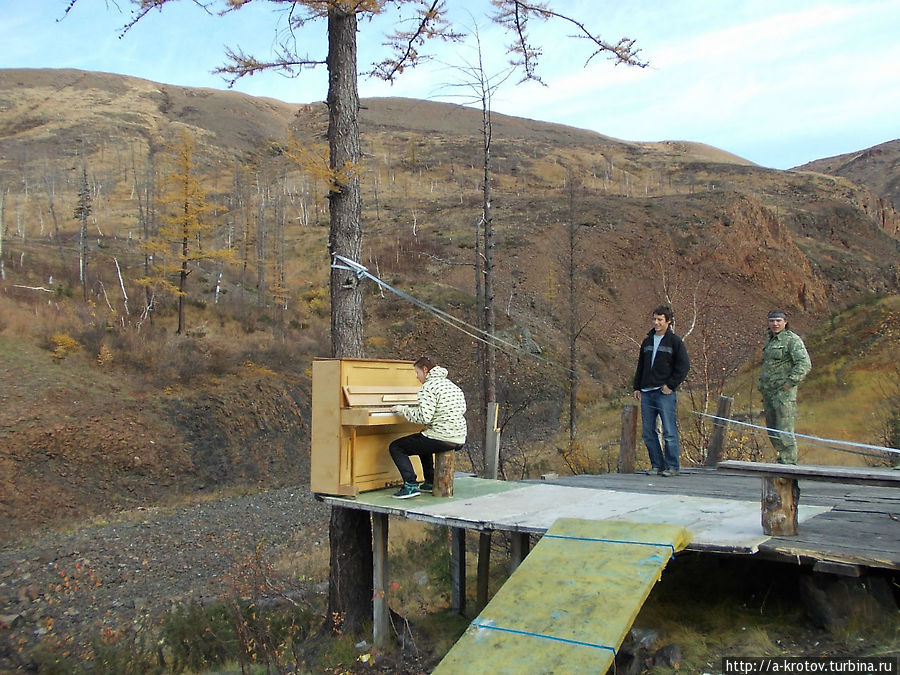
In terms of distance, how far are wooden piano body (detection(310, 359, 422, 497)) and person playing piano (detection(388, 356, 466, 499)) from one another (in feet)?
0.96

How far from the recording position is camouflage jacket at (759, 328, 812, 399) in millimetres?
8953

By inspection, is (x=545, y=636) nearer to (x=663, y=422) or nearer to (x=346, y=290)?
(x=346, y=290)

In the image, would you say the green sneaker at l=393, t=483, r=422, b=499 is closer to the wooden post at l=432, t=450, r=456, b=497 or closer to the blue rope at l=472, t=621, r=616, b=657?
the wooden post at l=432, t=450, r=456, b=497

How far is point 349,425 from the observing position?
7027 mm

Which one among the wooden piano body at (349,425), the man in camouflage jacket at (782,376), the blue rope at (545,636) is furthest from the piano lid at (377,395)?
the man in camouflage jacket at (782,376)

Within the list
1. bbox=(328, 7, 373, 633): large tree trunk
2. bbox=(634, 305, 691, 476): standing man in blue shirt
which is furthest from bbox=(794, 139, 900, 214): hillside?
bbox=(328, 7, 373, 633): large tree trunk

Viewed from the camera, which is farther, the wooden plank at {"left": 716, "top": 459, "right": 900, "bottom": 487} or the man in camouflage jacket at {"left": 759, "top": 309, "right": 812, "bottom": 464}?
the man in camouflage jacket at {"left": 759, "top": 309, "right": 812, "bottom": 464}

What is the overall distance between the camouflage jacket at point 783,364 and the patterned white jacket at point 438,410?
4.74 metres

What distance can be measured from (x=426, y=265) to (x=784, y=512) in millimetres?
39318

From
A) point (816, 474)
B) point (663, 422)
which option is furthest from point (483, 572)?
point (816, 474)

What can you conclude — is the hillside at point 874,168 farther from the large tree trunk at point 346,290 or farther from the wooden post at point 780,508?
the wooden post at point 780,508

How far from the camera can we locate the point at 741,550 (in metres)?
4.75

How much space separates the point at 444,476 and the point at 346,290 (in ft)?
8.56

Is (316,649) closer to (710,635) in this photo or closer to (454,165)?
(710,635)
